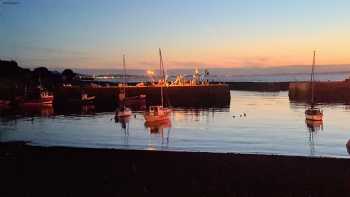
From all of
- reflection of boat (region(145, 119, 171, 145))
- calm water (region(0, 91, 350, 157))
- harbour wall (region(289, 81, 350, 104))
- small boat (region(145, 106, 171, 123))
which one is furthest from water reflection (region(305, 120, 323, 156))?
harbour wall (region(289, 81, 350, 104))

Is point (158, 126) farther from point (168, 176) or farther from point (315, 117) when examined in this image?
point (168, 176)

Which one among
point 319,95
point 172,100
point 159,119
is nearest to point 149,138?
point 159,119

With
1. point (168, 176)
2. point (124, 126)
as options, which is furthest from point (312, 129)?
point (168, 176)

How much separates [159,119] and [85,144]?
792 inches

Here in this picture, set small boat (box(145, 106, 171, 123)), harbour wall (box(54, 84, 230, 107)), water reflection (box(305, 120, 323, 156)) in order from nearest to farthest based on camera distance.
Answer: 1. water reflection (box(305, 120, 323, 156))
2. small boat (box(145, 106, 171, 123))
3. harbour wall (box(54, 84, 230, 107))

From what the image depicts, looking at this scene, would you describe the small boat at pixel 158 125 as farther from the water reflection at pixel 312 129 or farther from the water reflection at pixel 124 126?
the water reflection at pixel 312 129

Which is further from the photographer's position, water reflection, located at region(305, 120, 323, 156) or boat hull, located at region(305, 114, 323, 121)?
boat hull, located at region(305, 114, 323, 121)

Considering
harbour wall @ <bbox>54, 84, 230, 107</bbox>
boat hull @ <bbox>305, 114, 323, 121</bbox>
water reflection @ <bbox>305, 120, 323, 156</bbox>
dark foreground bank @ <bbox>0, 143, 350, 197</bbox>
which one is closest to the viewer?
dark foreground bank @ <bbox>0, 143, 350, 197</bbox>

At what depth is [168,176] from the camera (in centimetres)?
1709

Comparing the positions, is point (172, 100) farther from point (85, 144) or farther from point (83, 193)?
point (83, 193)

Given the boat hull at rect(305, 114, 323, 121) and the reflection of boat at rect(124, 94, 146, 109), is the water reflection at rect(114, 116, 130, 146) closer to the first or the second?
the boat hull at rect(305, 114, 323, 121)

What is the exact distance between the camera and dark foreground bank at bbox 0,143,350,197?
14242mm

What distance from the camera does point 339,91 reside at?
130 m

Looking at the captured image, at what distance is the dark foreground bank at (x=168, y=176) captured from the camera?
46.7 ft
